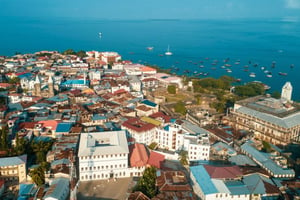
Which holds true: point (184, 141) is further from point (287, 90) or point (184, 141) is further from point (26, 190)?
point (287, 90)

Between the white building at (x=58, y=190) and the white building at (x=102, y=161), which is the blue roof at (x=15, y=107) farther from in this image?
the white building at (x=58, y=190)

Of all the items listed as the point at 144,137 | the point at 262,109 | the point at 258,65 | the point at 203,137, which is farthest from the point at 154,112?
the point at 258,65

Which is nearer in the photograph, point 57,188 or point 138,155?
point 57,188

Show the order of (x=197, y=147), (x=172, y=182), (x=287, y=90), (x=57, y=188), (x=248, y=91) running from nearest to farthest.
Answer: (x=57, y=188)
(x=172, y=182)
(x=197, y=147)
(x=287, y=90)
(x=248, y=91)

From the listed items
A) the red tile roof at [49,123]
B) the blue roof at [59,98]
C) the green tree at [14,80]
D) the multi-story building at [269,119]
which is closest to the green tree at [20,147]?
the red tile roof at [49,123]

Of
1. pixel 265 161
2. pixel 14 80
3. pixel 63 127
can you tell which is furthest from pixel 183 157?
pixel 14 80

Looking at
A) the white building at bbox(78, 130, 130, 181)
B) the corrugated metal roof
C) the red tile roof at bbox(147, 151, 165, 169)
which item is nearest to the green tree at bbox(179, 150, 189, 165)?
the red tile roof at bbox(147, 151, 165, 169)
